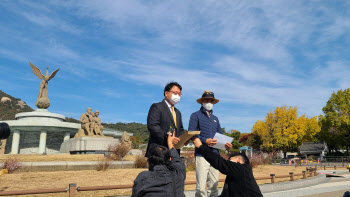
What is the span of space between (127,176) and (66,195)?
318 cm

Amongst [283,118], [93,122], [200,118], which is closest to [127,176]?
[200,118]

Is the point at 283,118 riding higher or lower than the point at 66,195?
higher

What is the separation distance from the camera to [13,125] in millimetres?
24344

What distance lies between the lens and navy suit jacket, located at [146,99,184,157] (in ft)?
13.2

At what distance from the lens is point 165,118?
4.29 metres

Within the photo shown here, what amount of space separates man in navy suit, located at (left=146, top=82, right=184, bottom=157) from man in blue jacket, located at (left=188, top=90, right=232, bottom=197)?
3.25ft

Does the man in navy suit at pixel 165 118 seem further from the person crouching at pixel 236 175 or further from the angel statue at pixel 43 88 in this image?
the angel statue at pixel 43 88

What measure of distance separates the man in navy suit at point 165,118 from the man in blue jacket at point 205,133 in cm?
99

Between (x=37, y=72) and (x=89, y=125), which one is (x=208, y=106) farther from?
(x=37, y=72)

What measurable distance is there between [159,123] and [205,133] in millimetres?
1571

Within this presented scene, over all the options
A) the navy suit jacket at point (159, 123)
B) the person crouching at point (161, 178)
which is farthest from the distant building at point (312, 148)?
the person crouching at point (161, 178)

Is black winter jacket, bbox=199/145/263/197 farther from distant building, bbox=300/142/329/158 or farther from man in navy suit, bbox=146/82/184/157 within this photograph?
distant building, bbox=300/142/329/158

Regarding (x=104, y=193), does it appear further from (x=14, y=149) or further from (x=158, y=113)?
(x=14, y=149)

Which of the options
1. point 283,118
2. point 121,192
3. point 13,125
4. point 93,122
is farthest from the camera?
point 283,118
